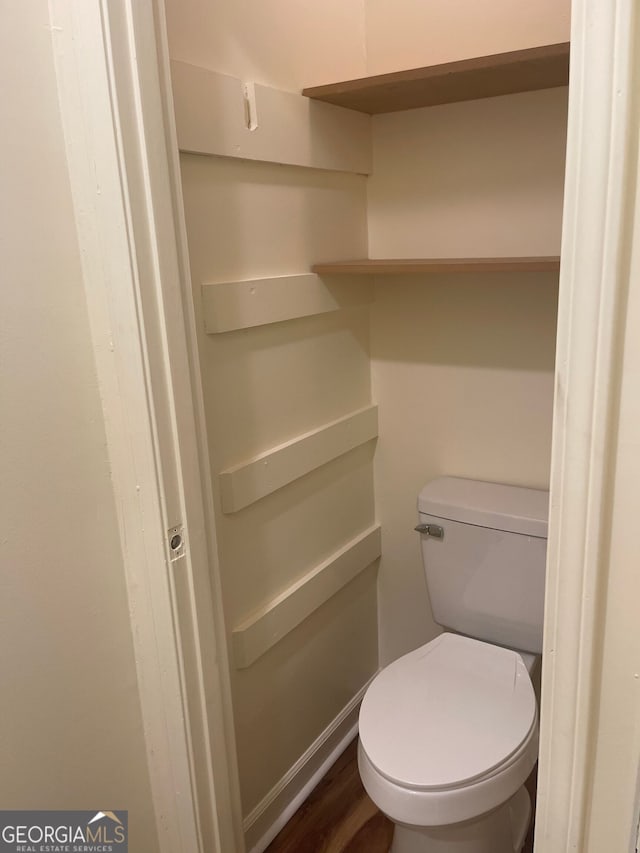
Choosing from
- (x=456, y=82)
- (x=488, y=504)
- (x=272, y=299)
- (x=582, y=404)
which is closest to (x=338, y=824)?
(x=488, y=504)

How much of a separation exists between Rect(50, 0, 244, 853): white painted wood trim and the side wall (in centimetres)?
22

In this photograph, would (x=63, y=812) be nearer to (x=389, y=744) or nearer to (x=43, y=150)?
(x=389, y=744)

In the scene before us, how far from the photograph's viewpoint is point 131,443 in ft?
3.51

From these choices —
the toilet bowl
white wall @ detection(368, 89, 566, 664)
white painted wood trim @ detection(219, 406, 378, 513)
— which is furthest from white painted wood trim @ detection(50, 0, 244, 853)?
white wall @ detection(368, 89, 566, 664)

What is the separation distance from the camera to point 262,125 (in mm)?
1371

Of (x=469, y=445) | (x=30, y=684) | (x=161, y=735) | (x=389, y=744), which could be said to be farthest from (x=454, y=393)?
(x=30, y=684)

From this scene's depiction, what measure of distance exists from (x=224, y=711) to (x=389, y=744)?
35 centimetres

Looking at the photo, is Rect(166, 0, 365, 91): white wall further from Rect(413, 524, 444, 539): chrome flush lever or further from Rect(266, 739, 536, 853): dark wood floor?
Rect(266, 739, 536, 853): dark wood floor

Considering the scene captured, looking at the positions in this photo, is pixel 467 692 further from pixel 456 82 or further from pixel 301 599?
pixel 456 82

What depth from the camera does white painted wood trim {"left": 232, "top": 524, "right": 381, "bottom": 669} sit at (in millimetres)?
1479

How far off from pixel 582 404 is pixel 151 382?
64 centimetres

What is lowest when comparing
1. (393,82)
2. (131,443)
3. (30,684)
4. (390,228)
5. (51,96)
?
(30,684)

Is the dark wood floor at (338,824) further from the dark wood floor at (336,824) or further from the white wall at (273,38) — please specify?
the white wall at (273,38)

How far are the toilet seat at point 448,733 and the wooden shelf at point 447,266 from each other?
2.92ft
